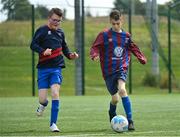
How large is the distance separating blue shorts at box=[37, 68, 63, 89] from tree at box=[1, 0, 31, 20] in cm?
1553

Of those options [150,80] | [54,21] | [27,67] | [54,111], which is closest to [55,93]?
[54,111]

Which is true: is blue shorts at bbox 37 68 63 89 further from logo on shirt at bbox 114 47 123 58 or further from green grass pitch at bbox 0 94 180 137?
logo on shirt at bbox 114 47 123 58

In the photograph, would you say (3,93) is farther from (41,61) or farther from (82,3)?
(41,61)

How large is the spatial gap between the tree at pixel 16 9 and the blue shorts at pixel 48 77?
15531mm

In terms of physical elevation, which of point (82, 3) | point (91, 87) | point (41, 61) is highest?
point (82, 3)

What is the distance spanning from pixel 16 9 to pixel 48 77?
56.3 ft

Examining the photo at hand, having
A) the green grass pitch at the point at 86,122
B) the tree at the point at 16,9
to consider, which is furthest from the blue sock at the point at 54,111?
the tree at the point at 16,9

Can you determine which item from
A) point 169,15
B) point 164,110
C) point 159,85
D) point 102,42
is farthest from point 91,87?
point 102,42

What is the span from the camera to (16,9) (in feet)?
88.4

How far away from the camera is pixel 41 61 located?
10.1 metres

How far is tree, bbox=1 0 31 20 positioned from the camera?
84.8 feet

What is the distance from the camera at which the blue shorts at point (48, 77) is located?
1000 cm

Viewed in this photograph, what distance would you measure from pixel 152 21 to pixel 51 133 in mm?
19258

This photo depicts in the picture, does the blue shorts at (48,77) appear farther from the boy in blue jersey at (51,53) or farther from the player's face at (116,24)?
the player's face at (116,24)
